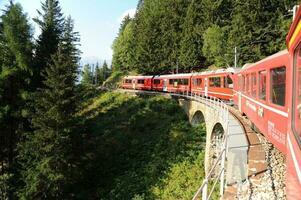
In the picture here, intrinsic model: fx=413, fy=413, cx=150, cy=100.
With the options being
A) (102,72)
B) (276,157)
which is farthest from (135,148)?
(102,72)

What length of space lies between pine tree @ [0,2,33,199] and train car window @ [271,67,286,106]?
23.1 meters

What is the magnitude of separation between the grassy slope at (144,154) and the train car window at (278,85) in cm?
1406

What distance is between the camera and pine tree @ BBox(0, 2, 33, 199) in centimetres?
3081

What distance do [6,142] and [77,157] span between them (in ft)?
23.9

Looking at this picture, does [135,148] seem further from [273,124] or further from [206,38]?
[273,124]

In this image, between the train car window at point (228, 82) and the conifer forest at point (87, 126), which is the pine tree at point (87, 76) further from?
the train car window at point (228, 82)

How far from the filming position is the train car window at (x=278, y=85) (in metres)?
8.95

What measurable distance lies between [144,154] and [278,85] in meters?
24.7

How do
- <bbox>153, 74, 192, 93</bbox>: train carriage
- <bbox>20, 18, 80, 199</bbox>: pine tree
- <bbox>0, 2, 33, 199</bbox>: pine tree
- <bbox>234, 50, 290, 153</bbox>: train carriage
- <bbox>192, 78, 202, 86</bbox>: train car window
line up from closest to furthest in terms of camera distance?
<bbox>234, 50, 290, 153</bbox>: train carriage < <bbox>20, 18, 80, 199</bbox>: pine tree < <bbox>0, 2, 33, 199</bbox>: pine tree < <bbox>192, 78, 202, 86</bbox>: train car window < <bbox>153, 74, 192, 93</bbox>: train carriage

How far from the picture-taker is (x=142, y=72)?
231 feet

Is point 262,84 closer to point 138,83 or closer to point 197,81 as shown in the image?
point 197,81

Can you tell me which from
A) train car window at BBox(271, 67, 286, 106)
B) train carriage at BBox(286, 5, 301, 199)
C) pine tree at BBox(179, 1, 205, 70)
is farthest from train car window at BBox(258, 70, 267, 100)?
pine tree at BBox(179, 1, 205, 70)

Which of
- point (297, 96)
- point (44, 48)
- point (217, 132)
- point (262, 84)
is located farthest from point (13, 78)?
point (297, 96)

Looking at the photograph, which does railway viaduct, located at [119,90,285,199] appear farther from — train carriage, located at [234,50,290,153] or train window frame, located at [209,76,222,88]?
train window frame, located at [209,76,222,88]
